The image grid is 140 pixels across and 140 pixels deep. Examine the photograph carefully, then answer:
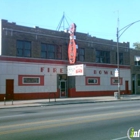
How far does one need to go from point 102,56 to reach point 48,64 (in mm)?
10425

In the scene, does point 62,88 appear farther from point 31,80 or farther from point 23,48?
point 23,48

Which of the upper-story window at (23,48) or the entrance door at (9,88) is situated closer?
the entrance door at (9,88)

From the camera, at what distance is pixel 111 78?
39000mm

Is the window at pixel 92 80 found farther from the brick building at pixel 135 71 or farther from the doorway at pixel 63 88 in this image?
the brick building at pixel 135 71

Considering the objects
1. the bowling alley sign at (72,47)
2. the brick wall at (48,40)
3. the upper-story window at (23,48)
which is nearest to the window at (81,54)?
the brick wall at (48,40)

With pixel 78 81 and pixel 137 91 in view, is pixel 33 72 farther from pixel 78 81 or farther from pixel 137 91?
pixel 137 91

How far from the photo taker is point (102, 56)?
38.1 m

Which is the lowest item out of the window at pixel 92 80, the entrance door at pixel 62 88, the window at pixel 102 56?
the entrance door at pixel 62 88

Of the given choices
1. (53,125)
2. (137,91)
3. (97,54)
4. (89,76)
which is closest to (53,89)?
(89,76)

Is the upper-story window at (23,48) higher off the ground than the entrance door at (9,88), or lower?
higher

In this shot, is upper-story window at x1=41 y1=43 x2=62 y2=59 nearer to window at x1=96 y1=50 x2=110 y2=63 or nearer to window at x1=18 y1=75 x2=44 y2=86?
window at x1=18 y1=75 x2=44 y2=86

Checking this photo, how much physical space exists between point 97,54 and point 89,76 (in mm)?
3849

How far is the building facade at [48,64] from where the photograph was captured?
27.7 m

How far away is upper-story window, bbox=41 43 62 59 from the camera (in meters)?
31.2
